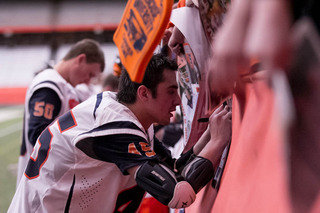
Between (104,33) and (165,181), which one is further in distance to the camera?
(104,33)

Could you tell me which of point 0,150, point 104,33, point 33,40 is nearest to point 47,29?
point 33,40

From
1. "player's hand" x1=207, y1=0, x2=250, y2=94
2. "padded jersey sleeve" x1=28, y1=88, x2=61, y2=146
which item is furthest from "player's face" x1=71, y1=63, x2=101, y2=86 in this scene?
"player's hand" x1=207, y1=0, x2=250, y2=94

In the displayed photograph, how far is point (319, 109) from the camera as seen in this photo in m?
0.31

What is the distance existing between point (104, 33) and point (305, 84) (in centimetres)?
1281

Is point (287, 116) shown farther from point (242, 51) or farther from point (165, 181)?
point (165, 181)

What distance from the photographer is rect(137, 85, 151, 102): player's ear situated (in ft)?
2.93

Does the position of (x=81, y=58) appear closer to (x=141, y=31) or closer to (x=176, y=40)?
(x=176, y=40)

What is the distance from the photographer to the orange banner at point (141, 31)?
47cm

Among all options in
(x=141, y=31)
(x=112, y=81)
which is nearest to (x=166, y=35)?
(x=141, y=31)

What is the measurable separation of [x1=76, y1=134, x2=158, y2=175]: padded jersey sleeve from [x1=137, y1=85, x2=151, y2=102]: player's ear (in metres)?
0.14

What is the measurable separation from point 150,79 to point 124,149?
0.21m

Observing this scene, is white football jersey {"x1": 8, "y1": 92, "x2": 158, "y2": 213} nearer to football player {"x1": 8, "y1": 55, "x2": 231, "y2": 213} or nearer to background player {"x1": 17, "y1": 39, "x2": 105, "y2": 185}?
football player {"x1": 8, "y1": 55, "x2": 231, "y2": 213}

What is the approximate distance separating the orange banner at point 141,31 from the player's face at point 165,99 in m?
0.34

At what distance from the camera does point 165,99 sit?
3.00 ft
